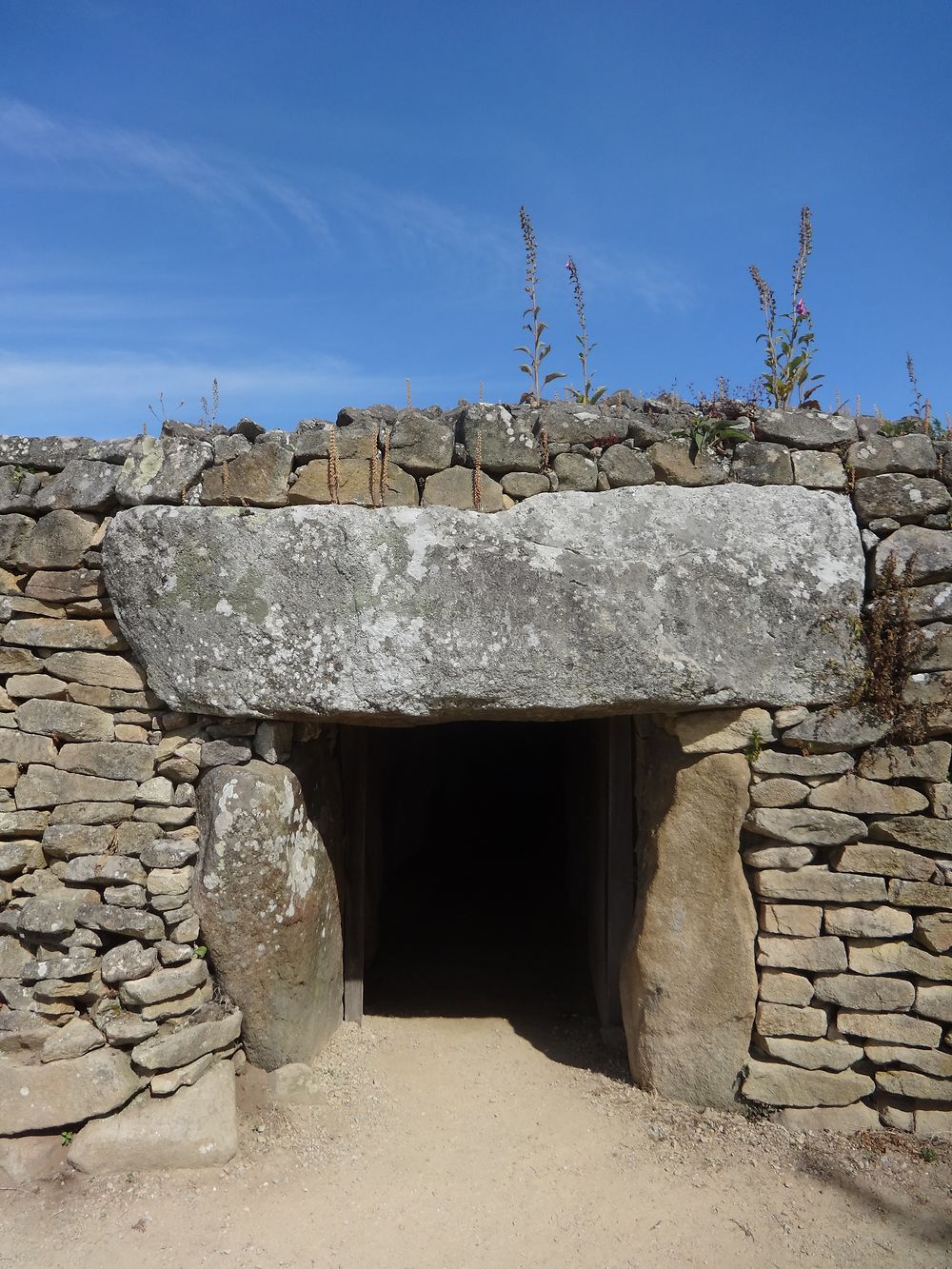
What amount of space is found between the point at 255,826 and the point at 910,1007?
107 inches

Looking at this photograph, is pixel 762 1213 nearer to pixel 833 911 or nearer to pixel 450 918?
pixel 833 911

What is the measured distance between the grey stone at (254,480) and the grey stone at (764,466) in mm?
1878

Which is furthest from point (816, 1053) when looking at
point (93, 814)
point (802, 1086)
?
point (93, 814)

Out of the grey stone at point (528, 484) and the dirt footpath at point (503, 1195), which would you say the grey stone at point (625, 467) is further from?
the dirt footpath at point (503, 1195)

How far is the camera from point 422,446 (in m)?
3.64

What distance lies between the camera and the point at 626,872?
4469 millimetres

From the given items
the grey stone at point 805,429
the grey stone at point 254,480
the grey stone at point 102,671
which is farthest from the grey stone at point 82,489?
the grey stone at point 805,429

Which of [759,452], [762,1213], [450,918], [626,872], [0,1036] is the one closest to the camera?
[762,1213]

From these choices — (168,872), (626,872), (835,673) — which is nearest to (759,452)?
(835,673)

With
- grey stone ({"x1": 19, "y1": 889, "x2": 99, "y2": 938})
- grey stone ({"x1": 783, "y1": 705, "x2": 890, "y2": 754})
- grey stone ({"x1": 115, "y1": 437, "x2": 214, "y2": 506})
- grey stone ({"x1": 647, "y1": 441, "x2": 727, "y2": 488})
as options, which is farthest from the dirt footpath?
grey stone ({"x1": 647, "y1": 441, "x2": 727, "y2": 488})

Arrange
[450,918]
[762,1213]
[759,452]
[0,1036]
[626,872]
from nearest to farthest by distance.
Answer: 1. [762,1213]
2. [0,1036]
3. [759,452]
4. [626,872]
5. [450,918]

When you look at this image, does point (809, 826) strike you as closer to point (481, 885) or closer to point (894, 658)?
point (894, 658)

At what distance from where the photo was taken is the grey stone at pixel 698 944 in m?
3.57

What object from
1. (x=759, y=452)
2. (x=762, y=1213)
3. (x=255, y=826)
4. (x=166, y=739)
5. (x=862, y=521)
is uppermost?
(x=759, y=452)
